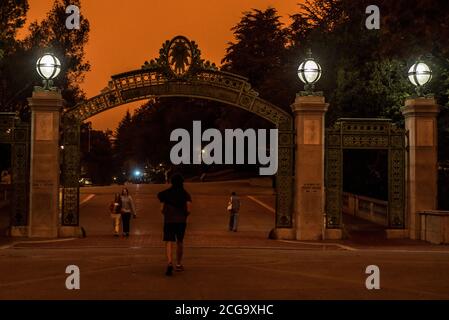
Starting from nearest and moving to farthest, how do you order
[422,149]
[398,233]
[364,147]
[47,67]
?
[47,67] → [422,149] → [364,147] → [398,233]

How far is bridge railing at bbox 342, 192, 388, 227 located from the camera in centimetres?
2961

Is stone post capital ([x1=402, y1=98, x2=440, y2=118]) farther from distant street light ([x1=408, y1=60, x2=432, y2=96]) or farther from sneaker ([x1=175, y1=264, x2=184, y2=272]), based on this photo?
sneaker ([x1=175, y1=264, x2=184, y2=272])

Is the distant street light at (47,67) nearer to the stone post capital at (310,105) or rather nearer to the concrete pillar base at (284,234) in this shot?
the stone post capital at (310,105)

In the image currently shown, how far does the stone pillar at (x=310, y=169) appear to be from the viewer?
851 inches

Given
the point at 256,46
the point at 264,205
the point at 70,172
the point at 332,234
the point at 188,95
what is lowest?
the point at 332,234

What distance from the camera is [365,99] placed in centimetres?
2955

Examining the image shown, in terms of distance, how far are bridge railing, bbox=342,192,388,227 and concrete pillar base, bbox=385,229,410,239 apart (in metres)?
6.28

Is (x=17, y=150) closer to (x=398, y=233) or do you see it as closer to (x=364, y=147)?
(x=364, y=147)

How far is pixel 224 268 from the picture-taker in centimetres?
1361

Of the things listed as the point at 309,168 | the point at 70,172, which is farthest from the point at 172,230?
the point at 70,172

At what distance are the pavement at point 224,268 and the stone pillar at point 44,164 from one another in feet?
2.33

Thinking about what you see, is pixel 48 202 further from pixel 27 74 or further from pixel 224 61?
pixel 224 61

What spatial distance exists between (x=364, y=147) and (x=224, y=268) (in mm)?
9892

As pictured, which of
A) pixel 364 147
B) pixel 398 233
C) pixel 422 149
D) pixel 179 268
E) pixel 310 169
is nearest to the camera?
pixel 179 268
